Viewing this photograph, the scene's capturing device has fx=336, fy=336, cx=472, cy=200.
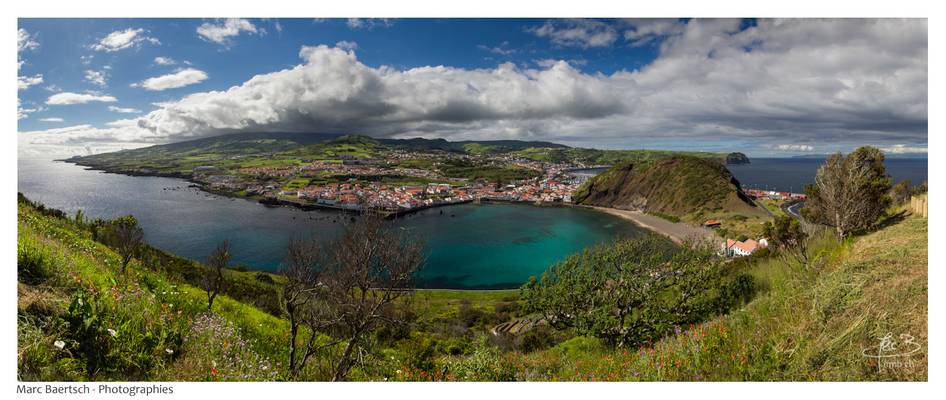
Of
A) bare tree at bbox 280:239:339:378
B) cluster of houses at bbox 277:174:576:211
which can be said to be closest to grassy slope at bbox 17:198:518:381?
bare tree at bbox 280:239:339:378

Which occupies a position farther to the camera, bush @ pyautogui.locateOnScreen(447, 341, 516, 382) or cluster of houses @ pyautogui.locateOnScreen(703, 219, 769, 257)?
cluster of houses @ pyautogui.locateOnScreen(703, 219, 769, 257)

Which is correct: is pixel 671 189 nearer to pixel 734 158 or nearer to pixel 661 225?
pixel 661 225

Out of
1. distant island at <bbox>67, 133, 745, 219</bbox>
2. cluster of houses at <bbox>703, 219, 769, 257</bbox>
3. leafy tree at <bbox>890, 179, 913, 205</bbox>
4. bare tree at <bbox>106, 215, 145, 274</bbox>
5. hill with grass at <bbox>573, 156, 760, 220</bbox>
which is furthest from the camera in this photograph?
distant island at <bbox>67, 133, 745, 219</bbox>

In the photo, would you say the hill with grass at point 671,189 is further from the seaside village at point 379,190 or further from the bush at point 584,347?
the bush at point 584,347

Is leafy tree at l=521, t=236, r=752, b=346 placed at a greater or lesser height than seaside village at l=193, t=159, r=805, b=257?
lesser

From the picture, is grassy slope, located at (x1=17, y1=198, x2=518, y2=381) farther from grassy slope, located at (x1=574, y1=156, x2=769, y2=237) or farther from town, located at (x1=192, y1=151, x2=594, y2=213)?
grassy slope, located at (x1=574, y1=156, x2=769, y2=237)

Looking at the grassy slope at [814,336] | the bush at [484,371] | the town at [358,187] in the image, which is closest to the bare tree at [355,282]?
the bush at [484,371]
